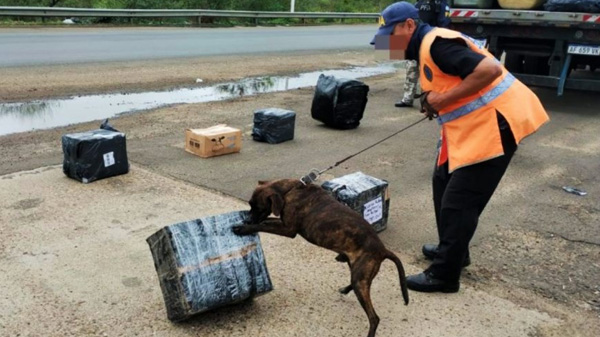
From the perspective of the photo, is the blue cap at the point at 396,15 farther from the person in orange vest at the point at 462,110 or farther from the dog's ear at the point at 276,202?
the dog's ear at the point at 276,202

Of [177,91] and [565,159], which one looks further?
[177,91]

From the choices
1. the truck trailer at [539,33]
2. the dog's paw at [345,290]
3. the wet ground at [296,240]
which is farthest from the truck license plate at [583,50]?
the dog's paw at [345,290]

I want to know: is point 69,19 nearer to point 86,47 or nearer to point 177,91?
point 86,47

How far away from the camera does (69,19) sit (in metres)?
20.7

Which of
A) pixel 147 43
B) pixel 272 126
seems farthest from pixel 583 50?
pixel 147 43

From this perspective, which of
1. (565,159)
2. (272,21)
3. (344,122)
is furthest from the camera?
(272,21)

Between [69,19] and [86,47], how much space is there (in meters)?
6.76

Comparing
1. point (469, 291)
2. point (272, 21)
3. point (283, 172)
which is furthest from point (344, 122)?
point (272, 21)

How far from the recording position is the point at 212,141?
6254 mm

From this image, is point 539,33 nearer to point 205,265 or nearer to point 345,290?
point 345,290

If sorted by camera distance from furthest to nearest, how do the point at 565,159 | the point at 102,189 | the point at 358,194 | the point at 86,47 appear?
the point at 86,47, the point at 565,159, the point at 102,189, the point at 358,194

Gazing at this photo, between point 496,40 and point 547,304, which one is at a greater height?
point 496,40

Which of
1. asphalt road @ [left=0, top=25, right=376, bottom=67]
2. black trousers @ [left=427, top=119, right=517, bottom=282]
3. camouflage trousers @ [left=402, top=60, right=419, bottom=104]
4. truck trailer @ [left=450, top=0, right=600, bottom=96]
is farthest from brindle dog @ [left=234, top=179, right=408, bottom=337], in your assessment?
asphalt road @ [left=0, top=25, right=376, bottom=67]

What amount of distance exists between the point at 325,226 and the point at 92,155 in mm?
2979
